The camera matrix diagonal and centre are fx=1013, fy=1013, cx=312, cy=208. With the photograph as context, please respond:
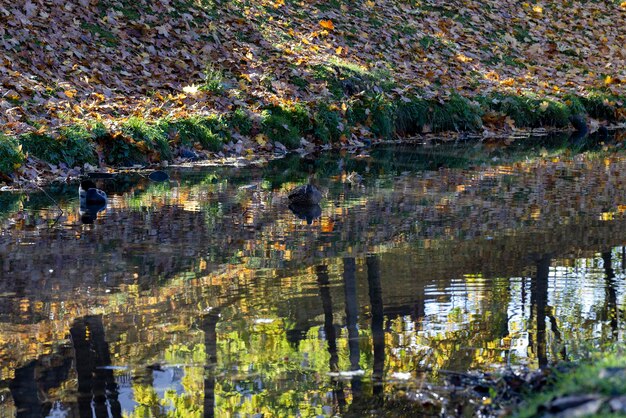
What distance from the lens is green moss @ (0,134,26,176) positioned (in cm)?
1173

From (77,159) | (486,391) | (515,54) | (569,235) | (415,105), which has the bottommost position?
(486,391)

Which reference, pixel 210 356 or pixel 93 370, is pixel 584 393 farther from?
pixel 93 370

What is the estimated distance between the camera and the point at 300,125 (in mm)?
16031

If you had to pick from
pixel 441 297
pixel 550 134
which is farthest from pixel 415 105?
pixel 441 297

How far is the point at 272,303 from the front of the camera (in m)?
6.45

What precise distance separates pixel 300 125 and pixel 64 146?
451 centimetres

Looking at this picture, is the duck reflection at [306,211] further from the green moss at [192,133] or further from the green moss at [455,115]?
the green moss at [455,115]

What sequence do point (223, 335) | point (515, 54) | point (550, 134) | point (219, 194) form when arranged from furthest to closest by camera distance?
point (515, 54) → point (550, 134) → point (219, 194) → point (223, 335)

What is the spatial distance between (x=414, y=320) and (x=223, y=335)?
1.16m

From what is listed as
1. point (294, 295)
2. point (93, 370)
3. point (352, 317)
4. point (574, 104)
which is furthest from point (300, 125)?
point (93, 370)

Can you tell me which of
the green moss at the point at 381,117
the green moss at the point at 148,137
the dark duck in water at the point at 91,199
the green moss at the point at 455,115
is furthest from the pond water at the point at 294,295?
the green moss at the point at 455,115

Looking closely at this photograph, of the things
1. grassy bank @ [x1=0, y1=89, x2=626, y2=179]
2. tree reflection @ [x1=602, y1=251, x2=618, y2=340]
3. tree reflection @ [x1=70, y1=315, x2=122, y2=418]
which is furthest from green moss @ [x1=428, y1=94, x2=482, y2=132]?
tree reflection @ [x1=70, y1=315, x2=122, y2=418]

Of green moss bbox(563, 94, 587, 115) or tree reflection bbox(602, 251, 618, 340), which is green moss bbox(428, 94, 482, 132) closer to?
green moss bbox(563, 94, 587, 115)

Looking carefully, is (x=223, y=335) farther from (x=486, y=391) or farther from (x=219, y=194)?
(x=219, y=194)
